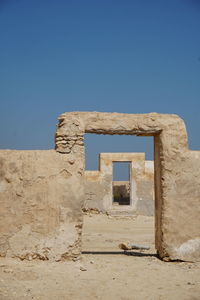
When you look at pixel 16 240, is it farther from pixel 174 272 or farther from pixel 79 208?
pixel 174 272

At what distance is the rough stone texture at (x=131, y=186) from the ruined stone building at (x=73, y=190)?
788 cm

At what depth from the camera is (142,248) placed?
25.5 ft

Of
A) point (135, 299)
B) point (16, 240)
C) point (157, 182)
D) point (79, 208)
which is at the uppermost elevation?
point (157, 182)

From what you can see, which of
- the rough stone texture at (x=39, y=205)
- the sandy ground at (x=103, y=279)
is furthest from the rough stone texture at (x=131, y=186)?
the rough stone texture at (x=39, y=205)

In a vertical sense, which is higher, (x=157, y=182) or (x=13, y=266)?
(x=157, y=182)

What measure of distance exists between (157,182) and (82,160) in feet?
4.90

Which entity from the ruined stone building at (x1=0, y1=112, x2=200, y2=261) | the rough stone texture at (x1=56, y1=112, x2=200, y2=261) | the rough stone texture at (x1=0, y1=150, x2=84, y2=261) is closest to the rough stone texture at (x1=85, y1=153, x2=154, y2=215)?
the ruined stone building at (x1=0, y1=112, x2=200, y2=261)

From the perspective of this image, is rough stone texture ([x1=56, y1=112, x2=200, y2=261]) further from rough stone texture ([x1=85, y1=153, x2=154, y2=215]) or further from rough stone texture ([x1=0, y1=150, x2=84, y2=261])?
rough stone texture ([x1=85, y1=153, x2=154, y2=215])

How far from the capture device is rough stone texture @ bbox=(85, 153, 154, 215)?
1434 cm

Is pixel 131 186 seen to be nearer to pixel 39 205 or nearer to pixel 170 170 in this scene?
pixel 170 170

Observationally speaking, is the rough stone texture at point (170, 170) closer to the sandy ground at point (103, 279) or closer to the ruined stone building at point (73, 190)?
the ruined stone building at point (73, 190)

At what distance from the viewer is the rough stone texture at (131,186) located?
14.3 meters

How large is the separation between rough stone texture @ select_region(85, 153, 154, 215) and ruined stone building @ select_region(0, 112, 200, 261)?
788cm

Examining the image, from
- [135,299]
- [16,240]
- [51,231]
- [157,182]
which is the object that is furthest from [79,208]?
[135,299]
